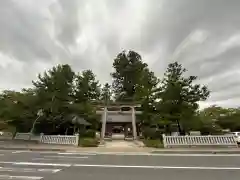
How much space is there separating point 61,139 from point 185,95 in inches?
440

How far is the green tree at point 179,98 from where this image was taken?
64.8 feet

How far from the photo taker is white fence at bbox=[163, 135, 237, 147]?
56.9ft

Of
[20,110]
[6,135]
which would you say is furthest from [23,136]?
[6,135]

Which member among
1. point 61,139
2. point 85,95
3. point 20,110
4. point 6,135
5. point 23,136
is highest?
point 85,95

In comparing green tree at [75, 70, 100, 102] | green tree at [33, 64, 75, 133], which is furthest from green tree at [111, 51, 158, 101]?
green tree at [33, 64, 75, 133]

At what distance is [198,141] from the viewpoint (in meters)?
17.7

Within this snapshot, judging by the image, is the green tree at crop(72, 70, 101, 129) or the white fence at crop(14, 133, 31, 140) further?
the green tree at crop(72, 70, 101, 129)

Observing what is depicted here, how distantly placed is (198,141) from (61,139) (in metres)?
11.2

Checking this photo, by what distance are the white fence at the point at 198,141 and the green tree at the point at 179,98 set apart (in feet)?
8.05

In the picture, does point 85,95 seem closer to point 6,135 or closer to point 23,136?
point 23,136

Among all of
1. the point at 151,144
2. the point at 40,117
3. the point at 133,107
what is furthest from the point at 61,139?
the point at 133,107

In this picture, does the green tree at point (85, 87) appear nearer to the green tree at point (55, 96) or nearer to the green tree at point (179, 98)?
the green tree at point (55, 96)

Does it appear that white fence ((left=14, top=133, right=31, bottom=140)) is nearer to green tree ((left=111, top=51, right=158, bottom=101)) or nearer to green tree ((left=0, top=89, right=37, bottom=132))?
green tree ((left=0, top=89, right=37, bottom=132))

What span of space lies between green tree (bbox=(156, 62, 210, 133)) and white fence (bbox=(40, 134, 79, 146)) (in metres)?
7.76
